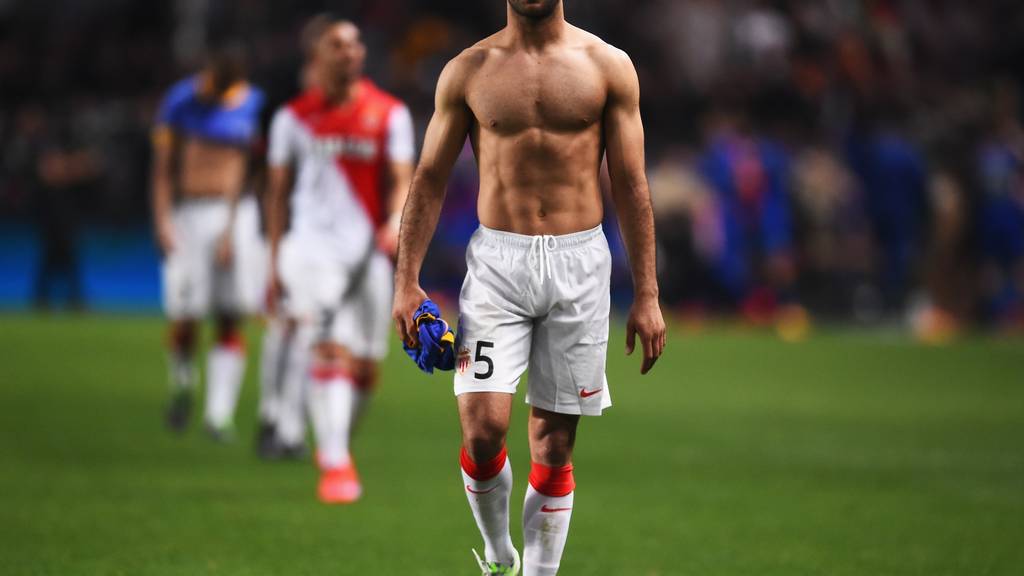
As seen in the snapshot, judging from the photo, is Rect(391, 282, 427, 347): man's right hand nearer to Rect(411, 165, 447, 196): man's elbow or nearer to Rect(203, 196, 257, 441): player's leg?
Rect(411, 165, 447, 196): man's elbow

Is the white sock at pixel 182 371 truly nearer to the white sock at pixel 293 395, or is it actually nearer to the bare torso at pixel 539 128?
the white sock at pixel 293 395

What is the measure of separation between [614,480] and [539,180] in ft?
15.1

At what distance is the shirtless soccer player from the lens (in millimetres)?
6121

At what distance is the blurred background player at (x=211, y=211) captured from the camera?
12508mm

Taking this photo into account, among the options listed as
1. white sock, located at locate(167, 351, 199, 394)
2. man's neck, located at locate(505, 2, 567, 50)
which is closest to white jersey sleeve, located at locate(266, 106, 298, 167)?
white sock, located at locate(167, 351, 199, 394)

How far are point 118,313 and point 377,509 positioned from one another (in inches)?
620

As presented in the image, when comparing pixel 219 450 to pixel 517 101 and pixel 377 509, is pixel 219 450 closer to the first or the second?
pixel 377 509

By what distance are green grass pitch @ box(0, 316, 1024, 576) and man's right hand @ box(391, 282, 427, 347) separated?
61.9 inches

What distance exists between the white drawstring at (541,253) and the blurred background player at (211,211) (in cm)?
664

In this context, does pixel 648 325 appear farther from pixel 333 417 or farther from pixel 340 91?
pixel 340 91

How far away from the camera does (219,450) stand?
1170cm

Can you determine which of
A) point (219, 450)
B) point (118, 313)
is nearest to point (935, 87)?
point (118, 313)

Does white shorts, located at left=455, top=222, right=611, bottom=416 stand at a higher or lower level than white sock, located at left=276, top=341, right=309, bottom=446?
higher

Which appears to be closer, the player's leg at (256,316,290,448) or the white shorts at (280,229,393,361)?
the white shorts at (280,229,393,361)
